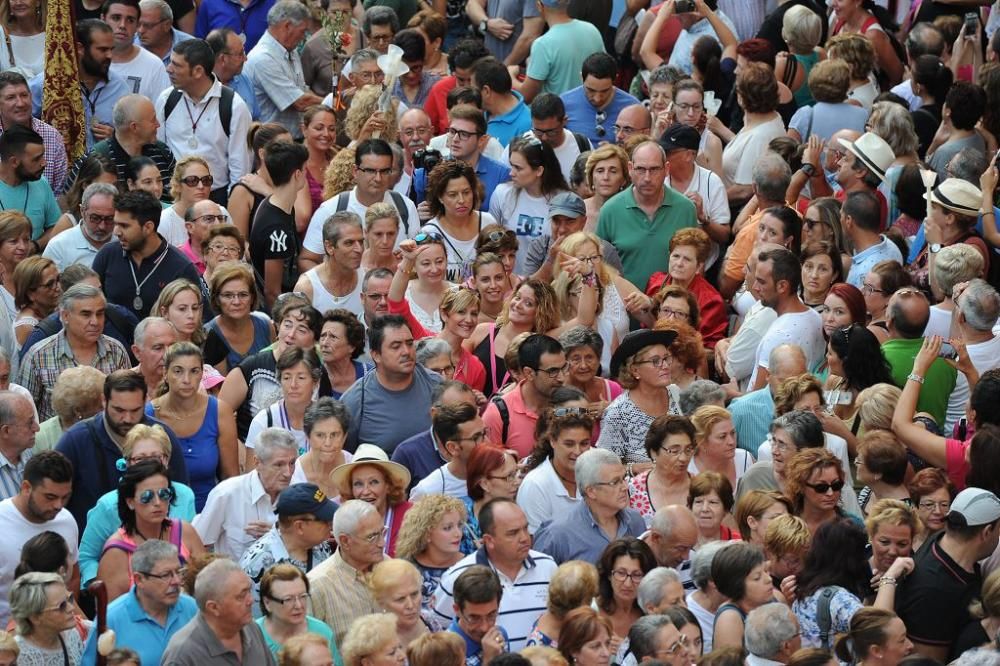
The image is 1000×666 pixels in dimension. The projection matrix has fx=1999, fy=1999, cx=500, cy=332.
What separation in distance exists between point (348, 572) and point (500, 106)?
6.02m

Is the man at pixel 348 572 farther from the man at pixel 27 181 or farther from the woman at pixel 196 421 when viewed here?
the man at pixel 27 181

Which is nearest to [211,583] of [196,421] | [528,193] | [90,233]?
[196,421]

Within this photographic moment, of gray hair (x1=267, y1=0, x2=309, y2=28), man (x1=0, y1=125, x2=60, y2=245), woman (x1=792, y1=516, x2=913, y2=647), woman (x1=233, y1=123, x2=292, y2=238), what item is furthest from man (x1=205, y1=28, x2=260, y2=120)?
woman (x1=792, y1=516, x2=913, y2=647)

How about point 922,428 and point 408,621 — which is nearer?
point 408,621

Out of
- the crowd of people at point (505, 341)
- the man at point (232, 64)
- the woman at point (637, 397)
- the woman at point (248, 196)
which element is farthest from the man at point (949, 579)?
the man at point (232, 64)

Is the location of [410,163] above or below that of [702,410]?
below

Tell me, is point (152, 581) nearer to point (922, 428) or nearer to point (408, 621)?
point (408, 621)

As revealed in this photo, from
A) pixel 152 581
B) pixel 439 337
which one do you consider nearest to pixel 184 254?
pixel 439 337

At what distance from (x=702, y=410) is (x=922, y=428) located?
106 cm

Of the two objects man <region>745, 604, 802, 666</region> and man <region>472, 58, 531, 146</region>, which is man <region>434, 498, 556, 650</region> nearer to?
man <region>745, 604, 802, 666</region>

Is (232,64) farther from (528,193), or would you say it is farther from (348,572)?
(348,572)

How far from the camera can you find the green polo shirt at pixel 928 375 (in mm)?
10070

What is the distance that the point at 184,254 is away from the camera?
11945 mm

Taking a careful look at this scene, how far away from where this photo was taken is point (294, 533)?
28.9 ft
